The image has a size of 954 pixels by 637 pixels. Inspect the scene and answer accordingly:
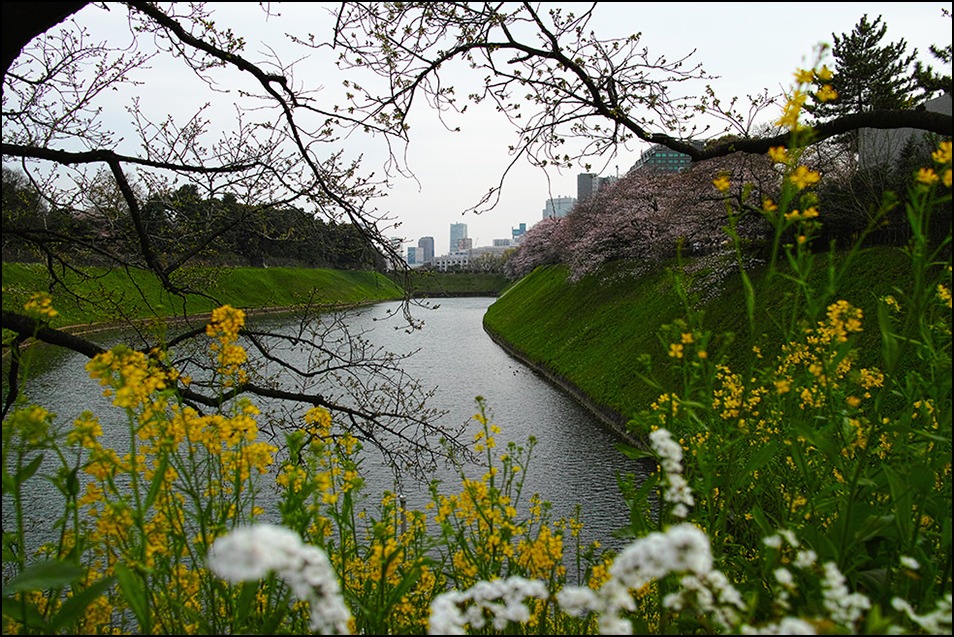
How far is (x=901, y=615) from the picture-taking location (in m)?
2.27

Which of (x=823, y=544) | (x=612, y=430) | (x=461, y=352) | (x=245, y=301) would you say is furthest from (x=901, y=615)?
(x=245, y=301)

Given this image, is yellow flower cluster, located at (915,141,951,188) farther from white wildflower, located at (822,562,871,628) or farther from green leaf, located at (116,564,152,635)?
green leaf, located at (116,564,152,635)

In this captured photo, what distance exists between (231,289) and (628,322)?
125ft

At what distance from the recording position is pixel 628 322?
2330 cm

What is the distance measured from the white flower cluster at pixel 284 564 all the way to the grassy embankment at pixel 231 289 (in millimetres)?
2399

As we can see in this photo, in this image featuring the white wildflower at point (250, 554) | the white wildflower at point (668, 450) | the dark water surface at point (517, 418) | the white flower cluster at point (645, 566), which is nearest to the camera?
the white wildflower at point (250, 554)

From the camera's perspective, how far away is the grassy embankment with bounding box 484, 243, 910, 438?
14.4 m

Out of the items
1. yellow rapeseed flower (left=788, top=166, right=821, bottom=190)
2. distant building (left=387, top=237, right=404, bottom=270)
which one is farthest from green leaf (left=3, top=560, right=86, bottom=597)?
distant building (left=387, top=237, right=404, bottom=270)

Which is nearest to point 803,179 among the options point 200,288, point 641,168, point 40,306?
point 40,306

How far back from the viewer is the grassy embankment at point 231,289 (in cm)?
674

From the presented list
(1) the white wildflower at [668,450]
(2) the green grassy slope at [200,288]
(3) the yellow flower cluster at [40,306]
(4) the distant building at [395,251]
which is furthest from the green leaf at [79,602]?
(4) the distant building at [395,251]

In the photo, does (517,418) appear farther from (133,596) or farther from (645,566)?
(645,566)

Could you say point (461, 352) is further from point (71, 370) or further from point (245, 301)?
point (245, 301)

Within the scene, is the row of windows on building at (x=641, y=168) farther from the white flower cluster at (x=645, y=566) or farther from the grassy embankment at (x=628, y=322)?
the white flower cluster at (x=645, y=566)
